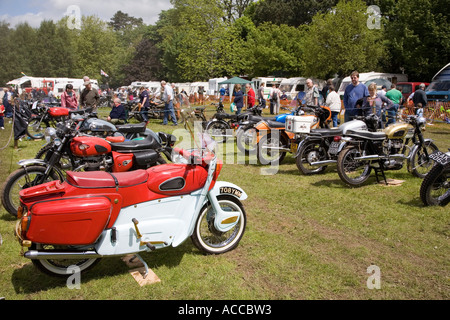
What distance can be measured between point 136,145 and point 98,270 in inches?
85.7

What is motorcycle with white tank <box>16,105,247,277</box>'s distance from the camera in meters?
2.93

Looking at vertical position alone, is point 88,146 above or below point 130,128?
below

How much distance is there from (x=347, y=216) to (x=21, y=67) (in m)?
52.8

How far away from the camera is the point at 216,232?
12.4ft

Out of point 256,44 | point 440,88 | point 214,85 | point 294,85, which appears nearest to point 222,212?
point 440,88

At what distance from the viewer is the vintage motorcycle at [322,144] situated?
668cm

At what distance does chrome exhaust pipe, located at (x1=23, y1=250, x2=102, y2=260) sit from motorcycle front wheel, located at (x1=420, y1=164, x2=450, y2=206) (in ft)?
14.9

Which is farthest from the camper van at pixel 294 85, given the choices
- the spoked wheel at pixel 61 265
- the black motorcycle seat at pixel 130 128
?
the spoked wheel at pixel 61 265

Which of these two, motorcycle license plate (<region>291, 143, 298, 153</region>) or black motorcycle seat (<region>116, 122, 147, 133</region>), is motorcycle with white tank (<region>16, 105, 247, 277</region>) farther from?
motorcycle license plate (<region>291, 143, 298, 153</region>)

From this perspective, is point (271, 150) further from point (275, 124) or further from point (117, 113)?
point (117, 113)

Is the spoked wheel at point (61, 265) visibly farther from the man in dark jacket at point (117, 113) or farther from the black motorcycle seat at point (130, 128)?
the man in dark jacket at point (117, 113)
